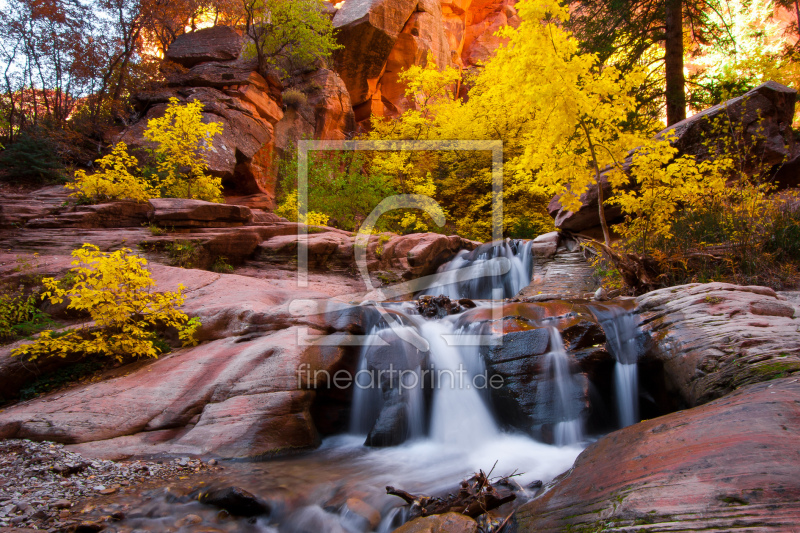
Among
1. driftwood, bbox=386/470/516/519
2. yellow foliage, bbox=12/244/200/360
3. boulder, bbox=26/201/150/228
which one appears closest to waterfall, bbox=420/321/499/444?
driftwood, bbox=386/470/516/519

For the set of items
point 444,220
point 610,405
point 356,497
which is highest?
point 444,220

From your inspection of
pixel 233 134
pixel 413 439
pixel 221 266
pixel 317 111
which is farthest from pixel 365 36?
pixel 413 439

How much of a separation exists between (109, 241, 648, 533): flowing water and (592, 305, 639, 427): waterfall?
13 mm

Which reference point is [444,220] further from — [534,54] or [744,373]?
[744,373]

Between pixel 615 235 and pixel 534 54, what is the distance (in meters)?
6.75

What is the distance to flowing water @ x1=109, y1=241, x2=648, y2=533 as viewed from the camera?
3.78 meters

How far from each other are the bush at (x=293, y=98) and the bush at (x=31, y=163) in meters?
10.6

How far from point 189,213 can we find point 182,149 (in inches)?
104

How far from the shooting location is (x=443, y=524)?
3.14m

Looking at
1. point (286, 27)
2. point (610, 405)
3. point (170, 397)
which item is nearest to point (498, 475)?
point (610, 405)

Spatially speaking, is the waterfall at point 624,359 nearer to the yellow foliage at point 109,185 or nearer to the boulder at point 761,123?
the boulder at point 761,123

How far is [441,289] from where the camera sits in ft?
37.2

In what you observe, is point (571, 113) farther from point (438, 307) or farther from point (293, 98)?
point (293, 98)

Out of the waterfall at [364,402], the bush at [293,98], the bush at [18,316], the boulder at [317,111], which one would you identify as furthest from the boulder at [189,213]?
the bush at [293,98]
